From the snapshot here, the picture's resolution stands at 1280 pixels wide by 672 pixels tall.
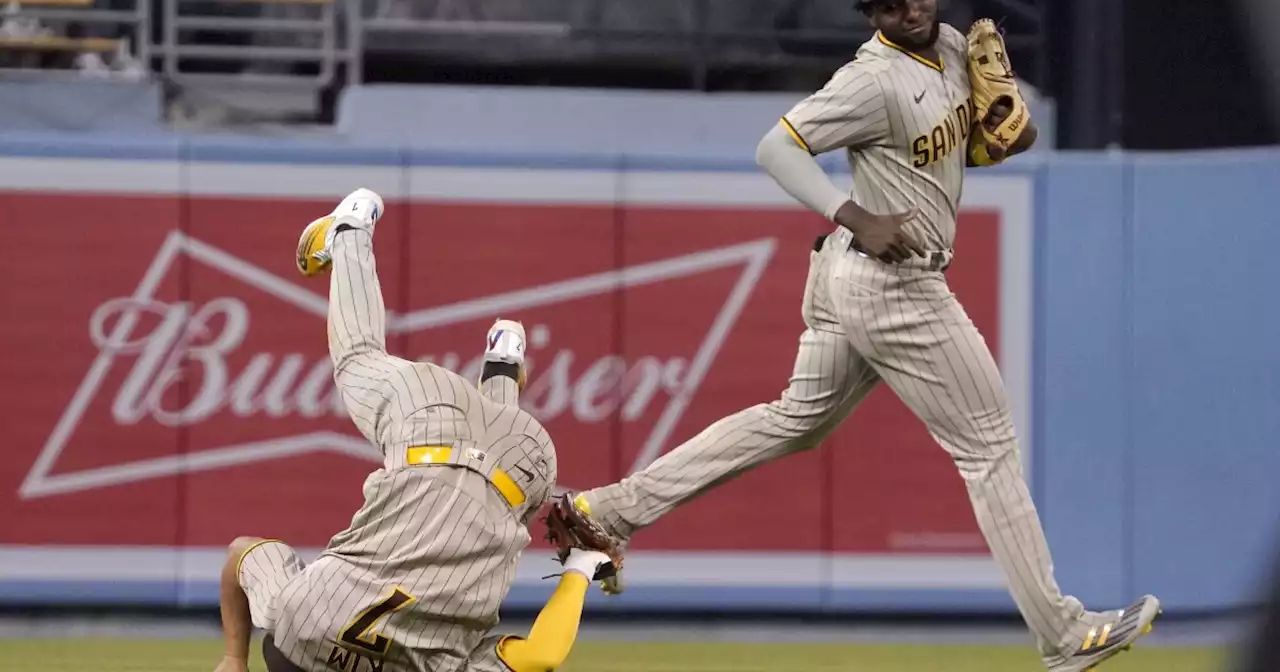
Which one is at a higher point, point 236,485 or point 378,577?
point 378,577

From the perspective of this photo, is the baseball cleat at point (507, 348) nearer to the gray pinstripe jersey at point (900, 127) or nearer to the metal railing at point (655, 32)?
the gray pinstripe jersey at point (900, 127)

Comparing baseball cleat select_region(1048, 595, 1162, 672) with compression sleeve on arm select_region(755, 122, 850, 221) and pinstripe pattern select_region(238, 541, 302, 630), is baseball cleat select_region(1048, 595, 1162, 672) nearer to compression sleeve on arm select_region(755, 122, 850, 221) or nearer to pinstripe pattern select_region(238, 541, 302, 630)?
compression sleeve on arm select_region(755, 122, 850, 221)

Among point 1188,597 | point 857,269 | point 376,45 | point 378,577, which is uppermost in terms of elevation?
point 376,45

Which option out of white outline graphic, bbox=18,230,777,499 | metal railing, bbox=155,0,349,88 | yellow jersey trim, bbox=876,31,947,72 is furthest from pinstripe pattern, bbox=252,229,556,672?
metal railing, bbox=155,0,349,88

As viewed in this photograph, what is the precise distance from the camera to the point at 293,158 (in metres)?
5.90

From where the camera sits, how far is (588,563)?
12.0 feet

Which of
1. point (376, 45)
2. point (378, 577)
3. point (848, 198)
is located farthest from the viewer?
point (376, 45)

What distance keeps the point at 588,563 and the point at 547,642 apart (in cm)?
30

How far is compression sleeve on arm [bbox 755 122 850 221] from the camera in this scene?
3.56 metres

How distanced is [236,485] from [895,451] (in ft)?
7.81

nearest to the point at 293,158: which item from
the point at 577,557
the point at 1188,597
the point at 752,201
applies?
the point at 752,201

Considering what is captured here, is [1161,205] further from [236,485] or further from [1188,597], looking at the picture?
[236,485]

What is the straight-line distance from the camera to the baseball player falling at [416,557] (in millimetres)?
3244

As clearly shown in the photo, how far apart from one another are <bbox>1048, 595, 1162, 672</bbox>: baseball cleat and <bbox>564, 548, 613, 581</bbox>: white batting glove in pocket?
3.36 ft
